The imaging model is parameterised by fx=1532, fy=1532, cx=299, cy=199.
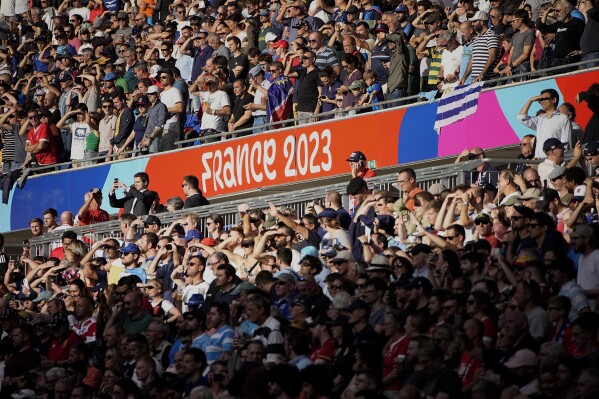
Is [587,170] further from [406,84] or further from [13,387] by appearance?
[13,387]

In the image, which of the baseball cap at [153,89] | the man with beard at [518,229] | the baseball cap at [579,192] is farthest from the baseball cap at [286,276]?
the baseball cap at [153,89]

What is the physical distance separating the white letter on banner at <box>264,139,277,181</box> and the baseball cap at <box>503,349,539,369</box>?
475 inches

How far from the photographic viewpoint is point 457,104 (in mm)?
20672

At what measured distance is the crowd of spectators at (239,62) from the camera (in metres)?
21.0

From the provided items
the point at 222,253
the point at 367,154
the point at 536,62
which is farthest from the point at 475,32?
the point at 222,253

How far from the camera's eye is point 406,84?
22156mm

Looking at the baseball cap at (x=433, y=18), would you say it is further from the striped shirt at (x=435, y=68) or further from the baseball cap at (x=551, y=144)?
the baseball cap at (x=551, y=144)

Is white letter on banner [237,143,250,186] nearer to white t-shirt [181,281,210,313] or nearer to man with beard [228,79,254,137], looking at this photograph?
man with beard [228,79,254,137]

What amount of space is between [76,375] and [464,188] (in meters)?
4.52

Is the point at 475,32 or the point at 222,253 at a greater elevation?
the point at 475,32

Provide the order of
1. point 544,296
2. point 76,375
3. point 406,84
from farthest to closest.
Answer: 1. point 406,84
2. point 76,375
3. point 544,296

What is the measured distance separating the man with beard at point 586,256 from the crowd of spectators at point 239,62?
6.66m

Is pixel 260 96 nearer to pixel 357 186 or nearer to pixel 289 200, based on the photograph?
pixel 289 200

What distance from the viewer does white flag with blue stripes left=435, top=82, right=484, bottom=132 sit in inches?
801
